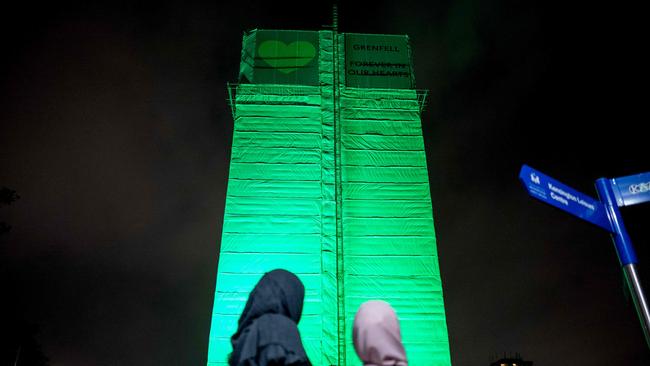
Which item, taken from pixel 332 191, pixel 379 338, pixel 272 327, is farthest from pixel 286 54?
pixel 379 338

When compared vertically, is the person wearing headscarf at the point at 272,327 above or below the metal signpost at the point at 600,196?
below

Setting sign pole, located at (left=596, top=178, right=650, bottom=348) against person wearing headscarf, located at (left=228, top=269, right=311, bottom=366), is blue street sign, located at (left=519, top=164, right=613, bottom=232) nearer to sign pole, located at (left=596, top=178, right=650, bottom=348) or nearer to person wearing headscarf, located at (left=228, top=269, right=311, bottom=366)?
sign pole, located at (left=596, top=178, right=650, bottom=348)

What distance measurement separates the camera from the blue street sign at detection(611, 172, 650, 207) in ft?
8.60

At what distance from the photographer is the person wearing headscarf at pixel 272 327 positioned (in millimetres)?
1781

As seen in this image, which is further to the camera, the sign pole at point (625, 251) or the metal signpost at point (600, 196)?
the metal signpost at point (600, 196)

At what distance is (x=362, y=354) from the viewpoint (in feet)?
5.84

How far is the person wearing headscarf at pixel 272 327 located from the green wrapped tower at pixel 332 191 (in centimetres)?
570

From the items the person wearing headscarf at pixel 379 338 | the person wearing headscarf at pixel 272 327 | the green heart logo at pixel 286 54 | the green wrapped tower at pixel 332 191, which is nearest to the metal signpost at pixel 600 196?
the person wearing headscarf at pixel 379 338

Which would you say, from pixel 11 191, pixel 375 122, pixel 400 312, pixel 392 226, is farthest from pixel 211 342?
pixel 11 191

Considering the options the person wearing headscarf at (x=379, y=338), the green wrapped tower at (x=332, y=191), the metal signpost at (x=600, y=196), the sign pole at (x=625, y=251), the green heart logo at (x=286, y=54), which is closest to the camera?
the person wearing headscarf at (x=379, y=338)

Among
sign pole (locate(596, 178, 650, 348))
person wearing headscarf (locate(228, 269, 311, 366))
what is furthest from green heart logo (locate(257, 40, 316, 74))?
person wearing headscarf (locate(228, 269, 311, 366))

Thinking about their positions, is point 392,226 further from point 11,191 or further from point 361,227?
point 11,191

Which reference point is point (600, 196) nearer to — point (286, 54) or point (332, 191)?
point (332, 191)

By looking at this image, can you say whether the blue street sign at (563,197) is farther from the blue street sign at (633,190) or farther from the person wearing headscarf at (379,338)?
the person wearing headscarf at (379,338)
